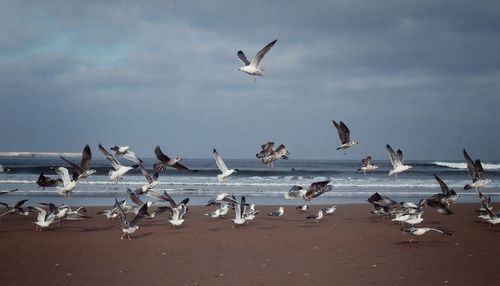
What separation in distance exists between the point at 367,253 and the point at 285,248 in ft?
5.55

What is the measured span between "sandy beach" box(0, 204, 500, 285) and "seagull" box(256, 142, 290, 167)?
2105 millimetres

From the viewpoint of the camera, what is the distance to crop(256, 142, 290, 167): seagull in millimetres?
15977

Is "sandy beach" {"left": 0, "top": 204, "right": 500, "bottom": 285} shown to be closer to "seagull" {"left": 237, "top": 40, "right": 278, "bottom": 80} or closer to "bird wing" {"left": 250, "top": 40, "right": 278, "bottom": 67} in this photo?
"seagull" {"left": 237, "top": 40, "right": 278, "bottom": 80}

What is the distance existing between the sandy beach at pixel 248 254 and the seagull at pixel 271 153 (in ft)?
6.91

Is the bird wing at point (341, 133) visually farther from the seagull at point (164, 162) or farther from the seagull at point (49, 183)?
the seagull at point (49, 183)

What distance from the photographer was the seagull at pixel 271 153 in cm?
1598

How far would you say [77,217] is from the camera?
45.5 ft

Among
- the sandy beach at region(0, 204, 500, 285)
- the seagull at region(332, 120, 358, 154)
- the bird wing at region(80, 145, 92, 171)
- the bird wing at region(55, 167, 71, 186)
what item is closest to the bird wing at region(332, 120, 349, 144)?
the seagull at region(332, 120, 358, 154)

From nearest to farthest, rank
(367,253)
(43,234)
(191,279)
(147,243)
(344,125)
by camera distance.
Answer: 1. (191,279)
2. (367,253)
3. (147,243)
4. (43,234)
5. (344,125)

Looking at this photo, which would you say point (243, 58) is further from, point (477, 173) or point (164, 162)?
point (477, 173)

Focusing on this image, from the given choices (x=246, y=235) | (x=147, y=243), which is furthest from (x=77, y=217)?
(x=246, y=235)

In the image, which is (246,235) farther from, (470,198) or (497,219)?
(470,198)

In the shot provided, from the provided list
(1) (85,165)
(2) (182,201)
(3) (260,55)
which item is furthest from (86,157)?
(3) (260,55)

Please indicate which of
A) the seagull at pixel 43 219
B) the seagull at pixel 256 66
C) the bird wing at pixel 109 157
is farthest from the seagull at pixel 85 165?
→ the seagull at pixel 256 66
